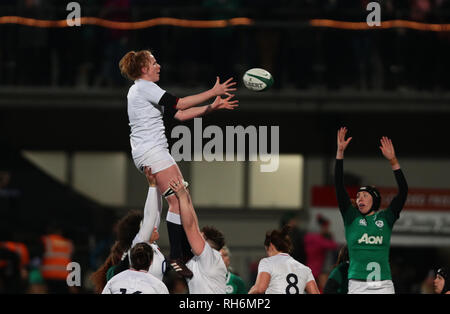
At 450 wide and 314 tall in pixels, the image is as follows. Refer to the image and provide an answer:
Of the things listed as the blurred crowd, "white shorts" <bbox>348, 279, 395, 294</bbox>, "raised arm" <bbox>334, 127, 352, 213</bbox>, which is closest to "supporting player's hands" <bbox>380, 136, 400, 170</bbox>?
"raised arm" <bbox>334, 127, 352, 213</bbox>

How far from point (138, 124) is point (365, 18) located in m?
8.85

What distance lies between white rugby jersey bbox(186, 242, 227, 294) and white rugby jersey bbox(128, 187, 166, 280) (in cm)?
58

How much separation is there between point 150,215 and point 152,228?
0.41ft

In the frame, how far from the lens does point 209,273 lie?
8781 mm

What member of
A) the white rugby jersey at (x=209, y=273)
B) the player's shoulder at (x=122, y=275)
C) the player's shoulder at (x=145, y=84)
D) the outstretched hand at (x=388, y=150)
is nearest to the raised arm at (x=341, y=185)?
the outstretched hand at (x=388, y=150)

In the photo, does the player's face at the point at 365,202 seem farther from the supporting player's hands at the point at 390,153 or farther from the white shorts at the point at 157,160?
the white shorts at the point at 157,160

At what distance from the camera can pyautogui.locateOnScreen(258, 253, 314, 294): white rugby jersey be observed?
997 cm

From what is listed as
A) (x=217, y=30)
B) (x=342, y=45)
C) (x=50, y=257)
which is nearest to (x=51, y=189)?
(x=50, y=257)

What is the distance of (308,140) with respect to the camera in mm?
20719

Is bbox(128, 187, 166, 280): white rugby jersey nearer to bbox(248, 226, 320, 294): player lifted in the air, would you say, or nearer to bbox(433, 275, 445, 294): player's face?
bbox(248, 226, 320, 294): player lifted in the air

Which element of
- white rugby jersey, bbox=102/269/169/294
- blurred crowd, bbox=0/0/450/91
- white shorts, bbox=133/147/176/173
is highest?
blurred crowd, bbox=0/0/450/91

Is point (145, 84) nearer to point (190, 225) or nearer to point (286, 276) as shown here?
point (190, 225)

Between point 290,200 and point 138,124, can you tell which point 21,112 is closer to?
point 290,200

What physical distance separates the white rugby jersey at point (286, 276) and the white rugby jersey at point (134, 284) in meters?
1.66
